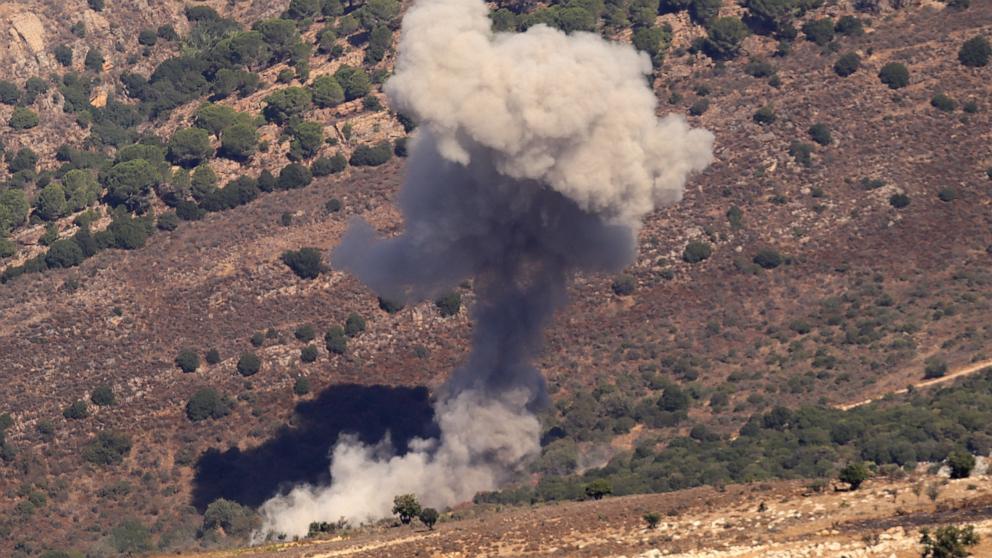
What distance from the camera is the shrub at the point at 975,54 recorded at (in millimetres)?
166125

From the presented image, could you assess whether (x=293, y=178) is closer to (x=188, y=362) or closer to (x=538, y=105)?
(x=188, y=362)

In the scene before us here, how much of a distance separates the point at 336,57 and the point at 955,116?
218 feet

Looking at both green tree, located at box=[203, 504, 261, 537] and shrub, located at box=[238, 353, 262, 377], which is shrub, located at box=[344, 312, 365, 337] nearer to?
shrub, located at box=[238, 353, 262, 377]

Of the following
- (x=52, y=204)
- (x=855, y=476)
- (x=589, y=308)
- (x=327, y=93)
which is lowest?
(x=855, y=476)

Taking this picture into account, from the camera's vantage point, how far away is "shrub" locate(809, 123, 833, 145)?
16050 centimetres

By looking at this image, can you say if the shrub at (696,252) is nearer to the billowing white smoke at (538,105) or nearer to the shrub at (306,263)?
the shrub at (306,263)

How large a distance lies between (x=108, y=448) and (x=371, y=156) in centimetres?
4497

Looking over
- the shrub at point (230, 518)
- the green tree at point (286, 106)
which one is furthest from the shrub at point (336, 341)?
the green tree at point (286, 106)

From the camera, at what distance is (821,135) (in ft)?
527

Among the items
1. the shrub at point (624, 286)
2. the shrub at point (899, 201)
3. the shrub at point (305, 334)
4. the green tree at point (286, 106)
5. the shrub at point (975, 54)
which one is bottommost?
the shrub at point (305, 334)

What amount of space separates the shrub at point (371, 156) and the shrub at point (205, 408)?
36.8 metres

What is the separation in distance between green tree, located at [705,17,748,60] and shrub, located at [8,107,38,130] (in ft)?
240

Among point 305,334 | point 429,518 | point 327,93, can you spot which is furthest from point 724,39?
point 429,518

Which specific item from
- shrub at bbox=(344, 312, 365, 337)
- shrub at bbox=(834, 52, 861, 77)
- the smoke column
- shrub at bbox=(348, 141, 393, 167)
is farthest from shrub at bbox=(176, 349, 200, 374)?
shrub at bbox=(834, 52, 861, 77)
